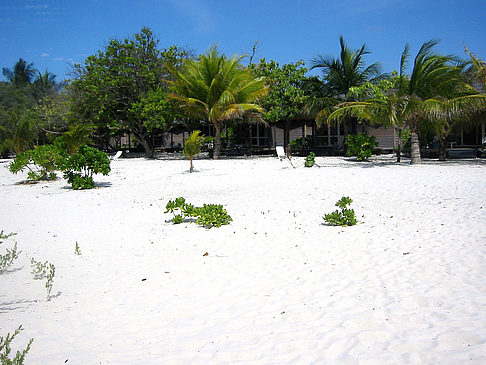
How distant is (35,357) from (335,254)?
3.69 meters

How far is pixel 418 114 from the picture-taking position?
14.7 m

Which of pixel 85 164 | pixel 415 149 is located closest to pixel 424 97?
pixel 415 149

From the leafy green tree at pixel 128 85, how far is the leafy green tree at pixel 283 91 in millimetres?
5736

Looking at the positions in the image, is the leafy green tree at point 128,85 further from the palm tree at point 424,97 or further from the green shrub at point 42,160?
the palm tree at point 424,97

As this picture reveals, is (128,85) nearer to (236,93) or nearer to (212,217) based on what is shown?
(236,93)

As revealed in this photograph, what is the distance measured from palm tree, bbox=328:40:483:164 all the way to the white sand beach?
19.6 ft

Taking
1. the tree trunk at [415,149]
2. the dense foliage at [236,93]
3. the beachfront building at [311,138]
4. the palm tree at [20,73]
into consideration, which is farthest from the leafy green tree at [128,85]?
the palm tree at [20,73]

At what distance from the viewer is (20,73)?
184ft

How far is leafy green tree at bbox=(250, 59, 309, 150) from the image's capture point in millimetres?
21250

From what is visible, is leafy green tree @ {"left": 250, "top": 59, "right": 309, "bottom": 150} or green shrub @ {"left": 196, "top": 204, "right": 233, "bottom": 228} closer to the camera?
green shrub @ {"left": 196, "top": 204, "right": 233, "bottom": 228}

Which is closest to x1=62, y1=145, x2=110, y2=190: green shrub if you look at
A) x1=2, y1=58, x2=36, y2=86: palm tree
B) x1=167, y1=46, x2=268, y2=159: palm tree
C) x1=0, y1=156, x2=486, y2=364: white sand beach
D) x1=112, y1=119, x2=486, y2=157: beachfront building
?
x1=0, y1=156, x2=486, y2=364: white sand beach

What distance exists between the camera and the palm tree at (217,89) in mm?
19141

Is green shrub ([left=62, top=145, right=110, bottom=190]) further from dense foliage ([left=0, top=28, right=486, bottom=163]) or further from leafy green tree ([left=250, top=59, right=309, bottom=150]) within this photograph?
leafy green tree ([left=250, top=59, right=309, bottom=150])

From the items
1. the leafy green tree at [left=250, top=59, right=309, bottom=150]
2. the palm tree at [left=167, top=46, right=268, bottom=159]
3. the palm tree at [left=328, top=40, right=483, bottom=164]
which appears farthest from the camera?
the leafy green tree at [left=250, top=59, right=309, bottom=150]
